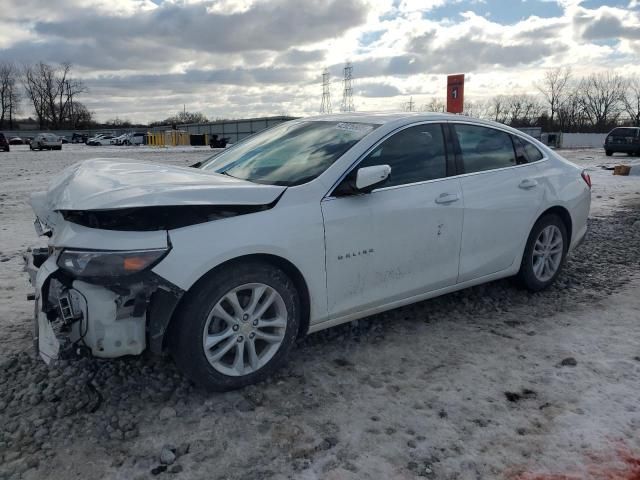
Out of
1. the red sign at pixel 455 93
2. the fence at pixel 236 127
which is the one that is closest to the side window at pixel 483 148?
the red sign at pixel 455 93

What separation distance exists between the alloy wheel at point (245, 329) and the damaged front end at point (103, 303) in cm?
28

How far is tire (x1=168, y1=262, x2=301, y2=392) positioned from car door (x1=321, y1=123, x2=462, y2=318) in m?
0.36

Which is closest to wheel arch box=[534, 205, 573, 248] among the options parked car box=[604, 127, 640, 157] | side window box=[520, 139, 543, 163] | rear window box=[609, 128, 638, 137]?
side window box=[520, 139, 543, 163]

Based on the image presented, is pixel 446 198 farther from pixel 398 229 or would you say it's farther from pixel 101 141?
pixel 101 141

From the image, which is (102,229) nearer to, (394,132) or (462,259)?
(394,132)

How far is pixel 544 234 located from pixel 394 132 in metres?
1.86

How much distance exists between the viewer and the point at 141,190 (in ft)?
9.38

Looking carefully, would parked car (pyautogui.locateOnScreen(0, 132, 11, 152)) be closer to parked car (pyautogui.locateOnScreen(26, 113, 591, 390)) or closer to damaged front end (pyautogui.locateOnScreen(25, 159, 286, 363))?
parked car (pyautogui.locateOnScreen(26, 113, 591, 390))

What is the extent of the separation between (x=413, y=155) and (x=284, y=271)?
1.36 meters

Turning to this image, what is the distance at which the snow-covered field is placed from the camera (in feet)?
8.07

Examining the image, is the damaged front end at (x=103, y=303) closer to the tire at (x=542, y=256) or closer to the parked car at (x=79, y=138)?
the tire at (x=542, y=256)

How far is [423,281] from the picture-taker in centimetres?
379

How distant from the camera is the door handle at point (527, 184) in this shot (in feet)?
14.5

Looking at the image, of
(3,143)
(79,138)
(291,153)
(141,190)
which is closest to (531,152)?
(291,153)
